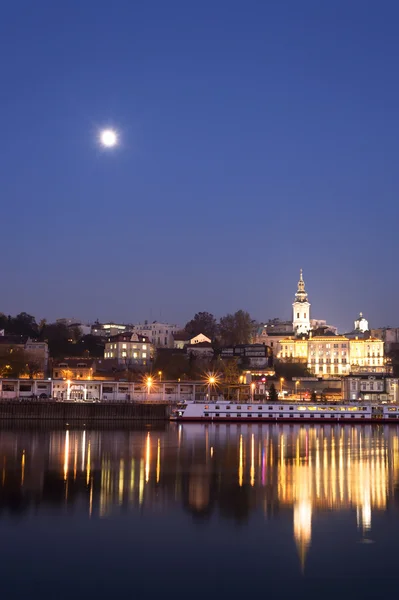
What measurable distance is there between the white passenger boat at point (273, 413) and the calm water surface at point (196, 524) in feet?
88.8

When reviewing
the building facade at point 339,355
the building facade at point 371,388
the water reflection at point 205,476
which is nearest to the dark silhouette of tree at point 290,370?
the building facade at point 339,355

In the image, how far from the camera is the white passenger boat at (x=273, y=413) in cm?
6316

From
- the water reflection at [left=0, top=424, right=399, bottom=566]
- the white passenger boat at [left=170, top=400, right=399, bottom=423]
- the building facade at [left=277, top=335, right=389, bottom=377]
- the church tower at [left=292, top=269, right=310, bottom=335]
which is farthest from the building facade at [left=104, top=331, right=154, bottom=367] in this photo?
the water reflection at [left=0, top=424, right=399, bottom=566]

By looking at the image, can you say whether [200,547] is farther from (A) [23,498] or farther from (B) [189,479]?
(B) [189,479]

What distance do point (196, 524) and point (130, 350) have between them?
89.2 metres

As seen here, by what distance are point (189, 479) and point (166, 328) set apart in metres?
118

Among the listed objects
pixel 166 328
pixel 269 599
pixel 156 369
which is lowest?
pixel 269 599

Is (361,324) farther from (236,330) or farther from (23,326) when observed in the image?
(23,326)

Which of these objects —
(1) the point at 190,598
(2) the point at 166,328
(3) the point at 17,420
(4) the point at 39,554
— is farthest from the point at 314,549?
(2) the point at 166,328

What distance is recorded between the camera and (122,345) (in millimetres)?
107312

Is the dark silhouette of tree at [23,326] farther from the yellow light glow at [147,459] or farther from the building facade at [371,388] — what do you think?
the yellow light glow at [147,459]

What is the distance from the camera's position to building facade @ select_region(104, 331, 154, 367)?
349 feet

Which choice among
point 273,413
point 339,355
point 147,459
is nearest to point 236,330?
point 339,355

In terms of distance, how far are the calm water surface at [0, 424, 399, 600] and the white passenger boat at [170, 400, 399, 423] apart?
2706cm
